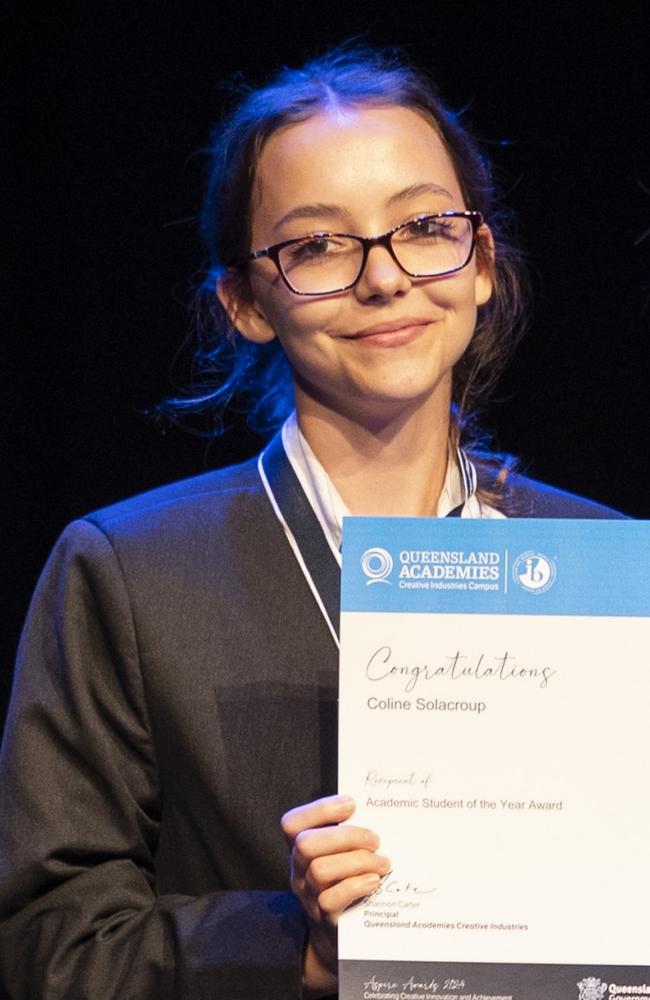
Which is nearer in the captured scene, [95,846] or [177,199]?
[95,846]

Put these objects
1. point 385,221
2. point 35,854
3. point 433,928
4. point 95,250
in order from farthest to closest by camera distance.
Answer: point 95,250 < point 385,221 < point 35,854 < point 433,928

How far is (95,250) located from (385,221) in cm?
84

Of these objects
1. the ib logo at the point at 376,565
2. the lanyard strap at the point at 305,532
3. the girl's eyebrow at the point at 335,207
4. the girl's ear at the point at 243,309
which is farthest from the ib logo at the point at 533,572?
the girl's ear at the point at 243,309

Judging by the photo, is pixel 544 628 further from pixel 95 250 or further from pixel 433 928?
pixel 95 250

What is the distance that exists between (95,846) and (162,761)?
128 mm

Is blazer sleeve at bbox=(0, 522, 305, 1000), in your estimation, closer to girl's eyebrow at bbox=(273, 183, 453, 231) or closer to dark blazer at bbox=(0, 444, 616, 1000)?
dark blazer at bbox=(0, 444, 616, 1000)

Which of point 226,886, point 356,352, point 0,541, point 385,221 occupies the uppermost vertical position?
point 385,221

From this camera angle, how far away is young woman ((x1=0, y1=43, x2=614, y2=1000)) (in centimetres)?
152

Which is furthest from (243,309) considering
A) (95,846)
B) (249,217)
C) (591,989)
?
(591,989)

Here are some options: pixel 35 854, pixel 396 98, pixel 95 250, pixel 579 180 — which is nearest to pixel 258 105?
pixel 396 98

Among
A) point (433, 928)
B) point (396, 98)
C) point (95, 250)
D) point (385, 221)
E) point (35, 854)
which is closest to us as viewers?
point (433, 928)

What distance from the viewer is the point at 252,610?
1.66 m

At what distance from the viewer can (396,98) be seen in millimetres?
1777

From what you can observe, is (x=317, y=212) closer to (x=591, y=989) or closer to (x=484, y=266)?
(x=484, y=266)
